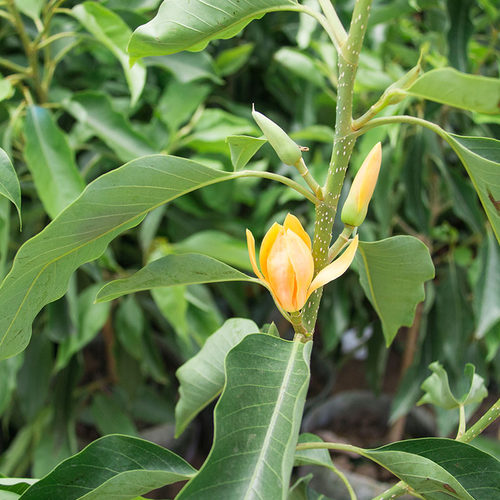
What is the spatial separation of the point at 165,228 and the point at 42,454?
1.39 feet

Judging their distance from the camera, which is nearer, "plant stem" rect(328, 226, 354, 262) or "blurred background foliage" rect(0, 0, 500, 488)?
"plant stem" rect(328, 226, 354, 262)

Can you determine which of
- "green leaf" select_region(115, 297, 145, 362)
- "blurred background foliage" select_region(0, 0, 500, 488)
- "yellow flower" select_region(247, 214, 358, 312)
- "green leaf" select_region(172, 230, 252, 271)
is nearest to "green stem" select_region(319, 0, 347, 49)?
"yellow flower" select_region(247, 214, 358, 312)

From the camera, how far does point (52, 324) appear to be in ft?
2.48

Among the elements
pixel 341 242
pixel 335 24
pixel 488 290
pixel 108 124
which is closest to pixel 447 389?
pixel 341 242

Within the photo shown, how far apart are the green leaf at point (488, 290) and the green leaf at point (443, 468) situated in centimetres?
43

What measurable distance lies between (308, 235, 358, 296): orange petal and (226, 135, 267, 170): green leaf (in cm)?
9

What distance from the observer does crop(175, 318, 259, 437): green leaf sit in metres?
0.40

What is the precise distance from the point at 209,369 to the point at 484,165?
227 mm

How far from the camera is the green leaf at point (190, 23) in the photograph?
302 mm

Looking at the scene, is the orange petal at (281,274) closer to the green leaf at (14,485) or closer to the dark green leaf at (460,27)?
the green leaf at (14,485)

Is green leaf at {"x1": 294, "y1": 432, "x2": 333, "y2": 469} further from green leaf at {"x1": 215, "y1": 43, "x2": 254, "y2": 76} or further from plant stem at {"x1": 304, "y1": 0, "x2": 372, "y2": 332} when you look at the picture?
green leaf at {"x1": 215, "y1": 43, "x2": 254, "y2": 76}

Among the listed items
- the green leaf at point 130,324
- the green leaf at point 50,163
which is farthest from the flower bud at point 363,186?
the green leaf at point 130,324

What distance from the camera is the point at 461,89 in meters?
0.27

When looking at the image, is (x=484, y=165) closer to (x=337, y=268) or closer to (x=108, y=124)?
(x=337, y=268)
